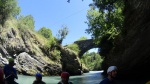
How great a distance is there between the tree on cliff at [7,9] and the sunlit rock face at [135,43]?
110 feet

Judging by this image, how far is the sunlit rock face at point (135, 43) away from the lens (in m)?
22.1

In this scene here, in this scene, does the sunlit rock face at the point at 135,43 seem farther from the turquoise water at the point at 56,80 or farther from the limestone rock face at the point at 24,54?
the limestone rock face at the point at 24,54

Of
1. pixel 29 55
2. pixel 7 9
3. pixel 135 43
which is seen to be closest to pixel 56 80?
pixel 135 43

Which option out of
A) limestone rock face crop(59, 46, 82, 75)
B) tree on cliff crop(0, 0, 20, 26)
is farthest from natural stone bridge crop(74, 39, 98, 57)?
tree on cliff crop(0, 0, 20, 26)

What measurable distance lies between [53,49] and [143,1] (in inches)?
1656

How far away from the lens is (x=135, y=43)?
24359mm

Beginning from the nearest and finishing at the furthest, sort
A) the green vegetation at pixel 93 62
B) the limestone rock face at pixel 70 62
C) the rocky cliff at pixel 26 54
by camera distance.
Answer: the rocky cliff at pixel 26 54
the limestone rock face at pixel 70 62
the green vegetation at pixel 93 62

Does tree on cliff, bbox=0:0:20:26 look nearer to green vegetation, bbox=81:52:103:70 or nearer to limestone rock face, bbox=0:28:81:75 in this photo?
limestone rock face, bbox=0:28:81:75

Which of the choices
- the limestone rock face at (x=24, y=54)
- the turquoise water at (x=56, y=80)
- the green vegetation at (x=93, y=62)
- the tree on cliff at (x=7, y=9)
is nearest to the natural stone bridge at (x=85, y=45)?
the limestone rock face at (x=24, y=54)

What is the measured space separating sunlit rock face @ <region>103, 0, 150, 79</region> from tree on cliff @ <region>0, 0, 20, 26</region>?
110 ft

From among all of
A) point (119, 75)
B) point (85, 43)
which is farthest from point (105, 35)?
point (85, 43)

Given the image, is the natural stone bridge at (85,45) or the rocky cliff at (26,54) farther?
the natural stone bridge at (85,45)

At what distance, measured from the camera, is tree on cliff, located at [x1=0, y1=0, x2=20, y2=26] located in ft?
184

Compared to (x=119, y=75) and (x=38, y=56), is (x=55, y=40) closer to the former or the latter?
(x=38, y=56)
